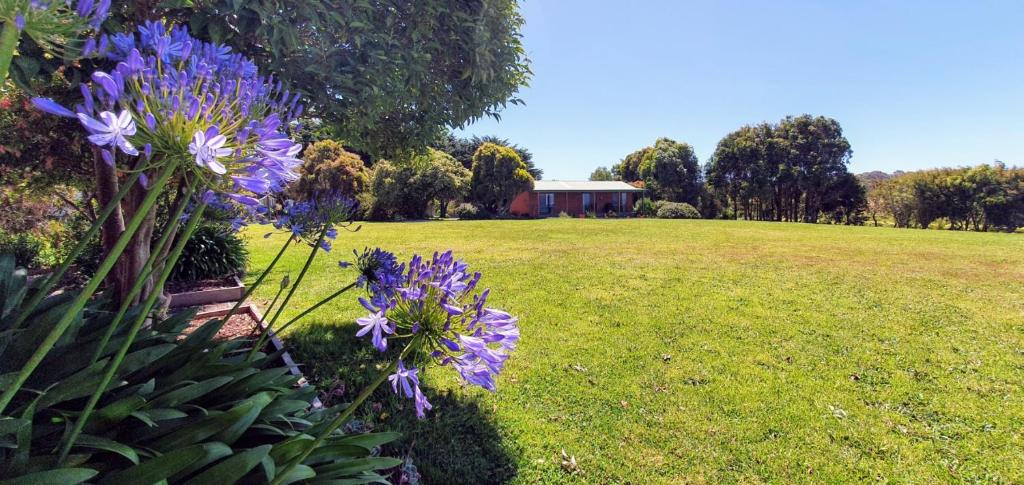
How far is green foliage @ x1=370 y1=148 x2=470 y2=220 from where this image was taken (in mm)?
26438

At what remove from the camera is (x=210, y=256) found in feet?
24.0

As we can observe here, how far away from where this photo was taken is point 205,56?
1197 millimetres

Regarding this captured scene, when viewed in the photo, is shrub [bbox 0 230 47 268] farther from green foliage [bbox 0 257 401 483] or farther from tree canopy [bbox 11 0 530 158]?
green foliage [bbox 0 257 401 483]

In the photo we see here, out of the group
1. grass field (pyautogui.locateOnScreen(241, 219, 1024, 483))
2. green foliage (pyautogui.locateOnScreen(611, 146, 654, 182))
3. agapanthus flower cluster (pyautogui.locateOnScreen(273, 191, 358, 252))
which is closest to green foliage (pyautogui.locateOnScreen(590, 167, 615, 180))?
green foliage (pyautogui.locateOnScreen(611, 146, 654, 182))

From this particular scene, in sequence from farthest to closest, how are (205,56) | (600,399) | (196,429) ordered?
(600,399)
(196,429)
(205,56)

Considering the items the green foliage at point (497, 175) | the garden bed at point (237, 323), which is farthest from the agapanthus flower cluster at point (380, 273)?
the green foliage at point (497, 175)

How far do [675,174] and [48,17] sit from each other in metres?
39.8

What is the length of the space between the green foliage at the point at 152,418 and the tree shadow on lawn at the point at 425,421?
3.32 feet

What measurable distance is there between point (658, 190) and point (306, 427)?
129 ft

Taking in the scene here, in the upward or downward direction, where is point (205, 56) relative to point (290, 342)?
upward

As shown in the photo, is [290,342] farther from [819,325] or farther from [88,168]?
[819,325]

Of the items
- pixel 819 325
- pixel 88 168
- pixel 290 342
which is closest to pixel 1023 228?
pixel 819 325

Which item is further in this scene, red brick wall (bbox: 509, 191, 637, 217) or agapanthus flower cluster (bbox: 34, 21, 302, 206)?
red brick wall (bbox: 509, 191, 637, 217)

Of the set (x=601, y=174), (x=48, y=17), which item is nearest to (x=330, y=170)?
(x=48, y=17)
